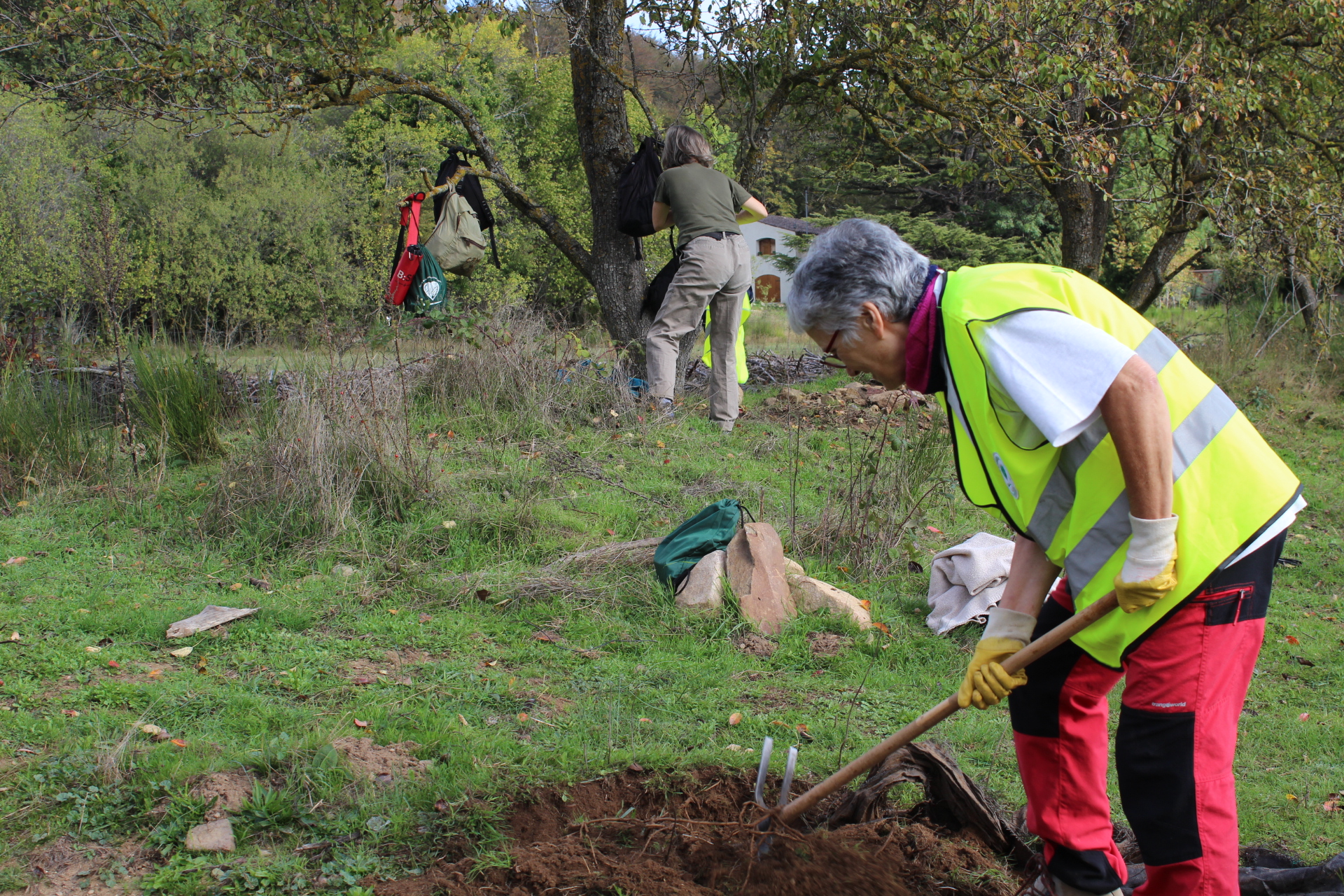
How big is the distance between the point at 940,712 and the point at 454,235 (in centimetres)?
679

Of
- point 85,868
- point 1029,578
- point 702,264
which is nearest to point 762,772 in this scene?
point 1029,578

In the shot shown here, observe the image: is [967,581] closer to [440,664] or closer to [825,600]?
[825,600]

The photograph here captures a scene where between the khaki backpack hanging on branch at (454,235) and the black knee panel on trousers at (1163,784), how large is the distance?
7.07 metres

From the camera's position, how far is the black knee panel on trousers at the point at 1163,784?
74.0 inches

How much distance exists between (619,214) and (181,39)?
12.0 feet

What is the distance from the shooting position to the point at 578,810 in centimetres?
279

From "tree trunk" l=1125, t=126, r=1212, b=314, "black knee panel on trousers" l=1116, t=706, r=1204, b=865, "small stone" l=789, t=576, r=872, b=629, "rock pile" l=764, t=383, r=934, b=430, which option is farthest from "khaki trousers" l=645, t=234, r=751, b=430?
"black knee panel on trousers" l=1116, t=706, r=1204, b=865

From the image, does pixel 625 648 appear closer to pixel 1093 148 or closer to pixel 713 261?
pixel 713 261

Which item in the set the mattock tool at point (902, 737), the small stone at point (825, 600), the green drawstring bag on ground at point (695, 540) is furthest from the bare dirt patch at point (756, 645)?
the mattock tool at point (902, 737)

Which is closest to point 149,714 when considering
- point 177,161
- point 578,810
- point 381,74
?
point 578,810

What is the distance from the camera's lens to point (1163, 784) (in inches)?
74.7

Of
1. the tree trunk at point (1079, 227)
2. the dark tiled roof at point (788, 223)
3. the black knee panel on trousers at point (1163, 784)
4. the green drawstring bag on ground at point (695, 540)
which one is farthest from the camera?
the dark tiled roof at point (788, 223)

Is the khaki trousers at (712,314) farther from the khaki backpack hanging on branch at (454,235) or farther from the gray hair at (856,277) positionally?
the gray hair at (856,277)

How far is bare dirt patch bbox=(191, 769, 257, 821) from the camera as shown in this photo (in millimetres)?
2619
